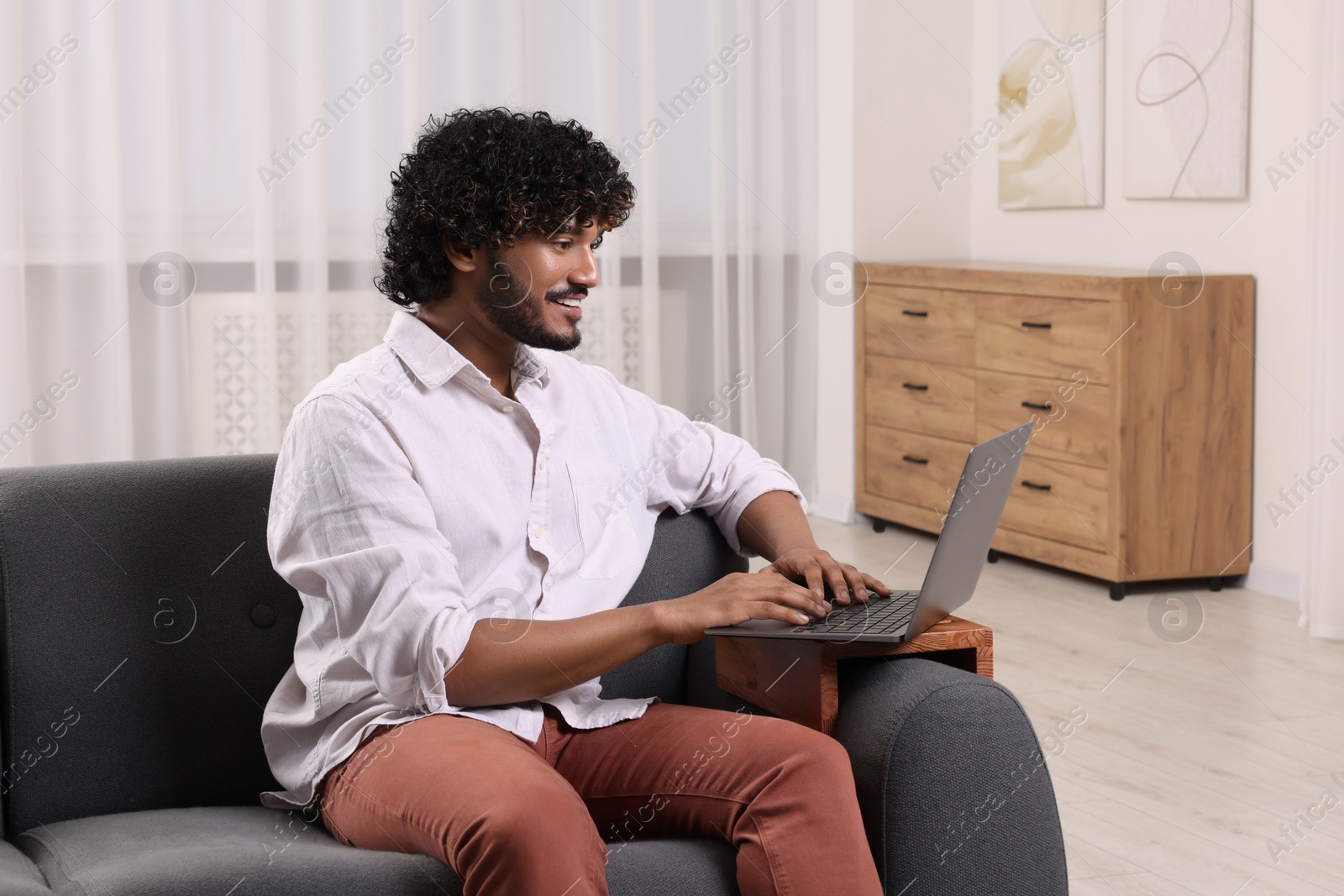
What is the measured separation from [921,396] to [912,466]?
0.82 ft

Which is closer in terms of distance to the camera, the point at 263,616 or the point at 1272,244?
the point at 263,616

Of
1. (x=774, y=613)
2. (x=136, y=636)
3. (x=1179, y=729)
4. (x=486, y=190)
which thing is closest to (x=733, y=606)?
(x=774, y=613)

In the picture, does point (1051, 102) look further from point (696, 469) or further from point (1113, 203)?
point (696, 469)

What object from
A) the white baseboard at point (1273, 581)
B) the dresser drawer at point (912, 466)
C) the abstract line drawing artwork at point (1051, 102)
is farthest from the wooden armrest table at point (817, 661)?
the abstract line drawing artwork at point (1051, 102)

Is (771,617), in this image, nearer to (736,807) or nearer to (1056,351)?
(736,807)

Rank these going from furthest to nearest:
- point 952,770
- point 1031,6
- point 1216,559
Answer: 1. point 1031,6
2. point 1216,559
3. point 952,770

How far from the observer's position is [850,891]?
4.53 feet

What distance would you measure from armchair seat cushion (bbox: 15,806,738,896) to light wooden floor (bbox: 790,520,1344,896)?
106 cm

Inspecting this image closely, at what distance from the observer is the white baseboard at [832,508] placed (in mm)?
5316

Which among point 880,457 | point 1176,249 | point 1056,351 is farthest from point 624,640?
point 880,457

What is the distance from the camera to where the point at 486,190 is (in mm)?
1702

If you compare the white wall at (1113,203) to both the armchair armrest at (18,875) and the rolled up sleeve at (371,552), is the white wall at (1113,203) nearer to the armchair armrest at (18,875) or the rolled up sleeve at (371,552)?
the rolled up sleeve at (371,552)

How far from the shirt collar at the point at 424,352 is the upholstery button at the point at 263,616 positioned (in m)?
0.35

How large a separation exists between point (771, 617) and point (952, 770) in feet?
0.79
